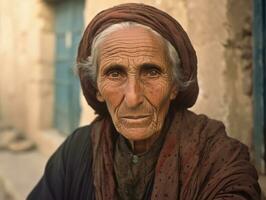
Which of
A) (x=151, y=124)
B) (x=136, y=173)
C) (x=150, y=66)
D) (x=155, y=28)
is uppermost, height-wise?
(x=155, y=28)

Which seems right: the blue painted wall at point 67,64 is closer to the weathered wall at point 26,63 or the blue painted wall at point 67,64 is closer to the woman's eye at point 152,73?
the weathered wall at point 26,63

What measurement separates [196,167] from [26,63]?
17.8 feet

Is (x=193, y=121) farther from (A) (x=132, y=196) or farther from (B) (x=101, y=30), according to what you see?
(B) (x=101, y=30)

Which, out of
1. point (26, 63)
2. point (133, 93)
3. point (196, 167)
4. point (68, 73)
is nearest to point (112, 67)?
point (133, 93)

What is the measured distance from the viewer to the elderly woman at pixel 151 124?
1.56 metres

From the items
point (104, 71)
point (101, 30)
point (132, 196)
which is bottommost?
point (132, 196)

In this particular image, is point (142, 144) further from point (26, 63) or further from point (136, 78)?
point (26, 63)

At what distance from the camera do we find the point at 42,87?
6.23m

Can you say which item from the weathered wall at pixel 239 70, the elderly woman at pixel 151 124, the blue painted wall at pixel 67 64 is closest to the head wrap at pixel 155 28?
the elderly woman at pixel 151 124

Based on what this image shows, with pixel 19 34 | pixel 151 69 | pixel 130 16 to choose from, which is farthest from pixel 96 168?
pixel 19 34

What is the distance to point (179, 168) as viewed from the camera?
1599mm

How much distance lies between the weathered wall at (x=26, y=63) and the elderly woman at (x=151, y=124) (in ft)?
14.5

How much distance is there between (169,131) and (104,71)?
337 mm

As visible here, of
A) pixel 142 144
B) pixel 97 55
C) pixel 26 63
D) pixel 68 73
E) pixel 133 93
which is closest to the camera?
pixel 133 93
